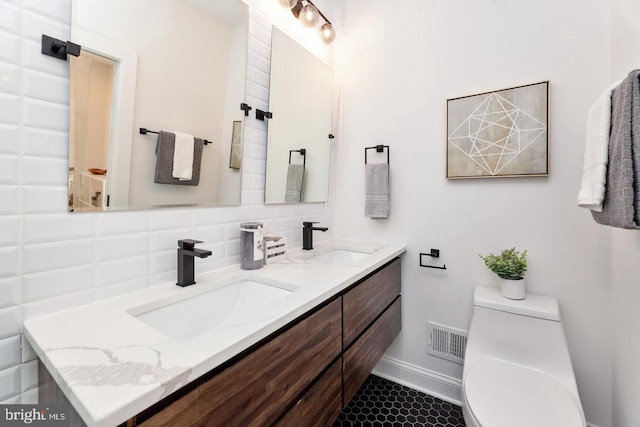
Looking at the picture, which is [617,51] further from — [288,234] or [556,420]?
[288,234]

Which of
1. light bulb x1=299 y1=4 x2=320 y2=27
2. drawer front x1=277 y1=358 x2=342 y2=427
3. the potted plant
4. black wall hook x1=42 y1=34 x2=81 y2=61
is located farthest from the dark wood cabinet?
light bulb x1=299 y1=4 x2=320 y2=27

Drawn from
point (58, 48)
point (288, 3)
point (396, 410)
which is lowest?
point (396, 410)

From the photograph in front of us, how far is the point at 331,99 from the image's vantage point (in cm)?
201

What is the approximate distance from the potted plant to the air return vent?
1.33ft

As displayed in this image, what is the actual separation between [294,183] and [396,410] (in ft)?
4.64

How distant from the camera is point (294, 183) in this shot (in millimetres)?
1744

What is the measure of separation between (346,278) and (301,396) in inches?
16.8

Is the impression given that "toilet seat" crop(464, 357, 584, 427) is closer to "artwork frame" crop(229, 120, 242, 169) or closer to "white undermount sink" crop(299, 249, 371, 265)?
"white undermount sink" crop(299, 249, 371, 265)

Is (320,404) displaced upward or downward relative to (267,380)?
downward

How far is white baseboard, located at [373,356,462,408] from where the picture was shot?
66.2 inches

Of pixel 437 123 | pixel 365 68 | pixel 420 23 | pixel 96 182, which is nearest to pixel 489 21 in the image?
pixel 420 23

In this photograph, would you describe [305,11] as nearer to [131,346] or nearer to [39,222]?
[39,222]

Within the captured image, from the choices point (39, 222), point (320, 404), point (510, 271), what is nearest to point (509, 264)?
point (510, 271)

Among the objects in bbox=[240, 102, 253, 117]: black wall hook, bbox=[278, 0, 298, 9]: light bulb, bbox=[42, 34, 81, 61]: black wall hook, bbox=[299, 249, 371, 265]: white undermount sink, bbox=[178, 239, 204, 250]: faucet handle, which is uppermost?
bbox=[278, 0, 298, 9]: light bulb
